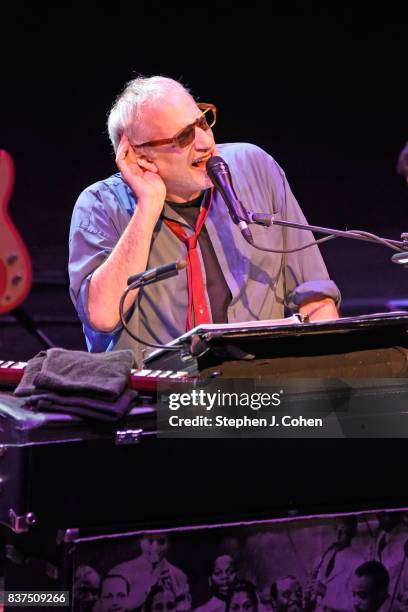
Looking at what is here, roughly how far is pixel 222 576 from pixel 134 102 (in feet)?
5.24

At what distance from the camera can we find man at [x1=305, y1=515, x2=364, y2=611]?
144cm

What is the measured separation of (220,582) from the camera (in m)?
1.40

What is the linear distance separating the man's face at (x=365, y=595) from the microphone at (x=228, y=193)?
0.87 meters

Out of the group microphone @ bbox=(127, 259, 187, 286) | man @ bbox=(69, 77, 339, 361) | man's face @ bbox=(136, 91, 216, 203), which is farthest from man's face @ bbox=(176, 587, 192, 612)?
man's face @ bbox=(136, 91, 216, 203)

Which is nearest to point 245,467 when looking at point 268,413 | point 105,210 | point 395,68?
point 268,413

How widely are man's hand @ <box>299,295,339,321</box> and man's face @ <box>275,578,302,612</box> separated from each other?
1130mm

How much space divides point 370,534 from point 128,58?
11.1 ft

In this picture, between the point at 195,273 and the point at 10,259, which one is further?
the point at 10,259

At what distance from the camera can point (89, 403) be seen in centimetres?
142

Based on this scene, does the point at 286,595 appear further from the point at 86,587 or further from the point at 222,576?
the point at 86,587

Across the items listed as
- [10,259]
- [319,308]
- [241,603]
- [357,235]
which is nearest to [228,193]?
[357,235]

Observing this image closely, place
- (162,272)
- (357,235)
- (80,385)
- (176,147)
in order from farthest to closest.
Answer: (176,147), (357,235), (162,272), (80,385)

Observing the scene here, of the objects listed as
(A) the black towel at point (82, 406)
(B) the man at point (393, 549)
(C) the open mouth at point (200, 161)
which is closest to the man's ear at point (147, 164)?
(C) the open mouth at point (200, 161)

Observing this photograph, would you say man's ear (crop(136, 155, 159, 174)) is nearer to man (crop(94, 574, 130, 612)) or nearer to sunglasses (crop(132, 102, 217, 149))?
sunglasses (crop(132, 102, 217, 149))
